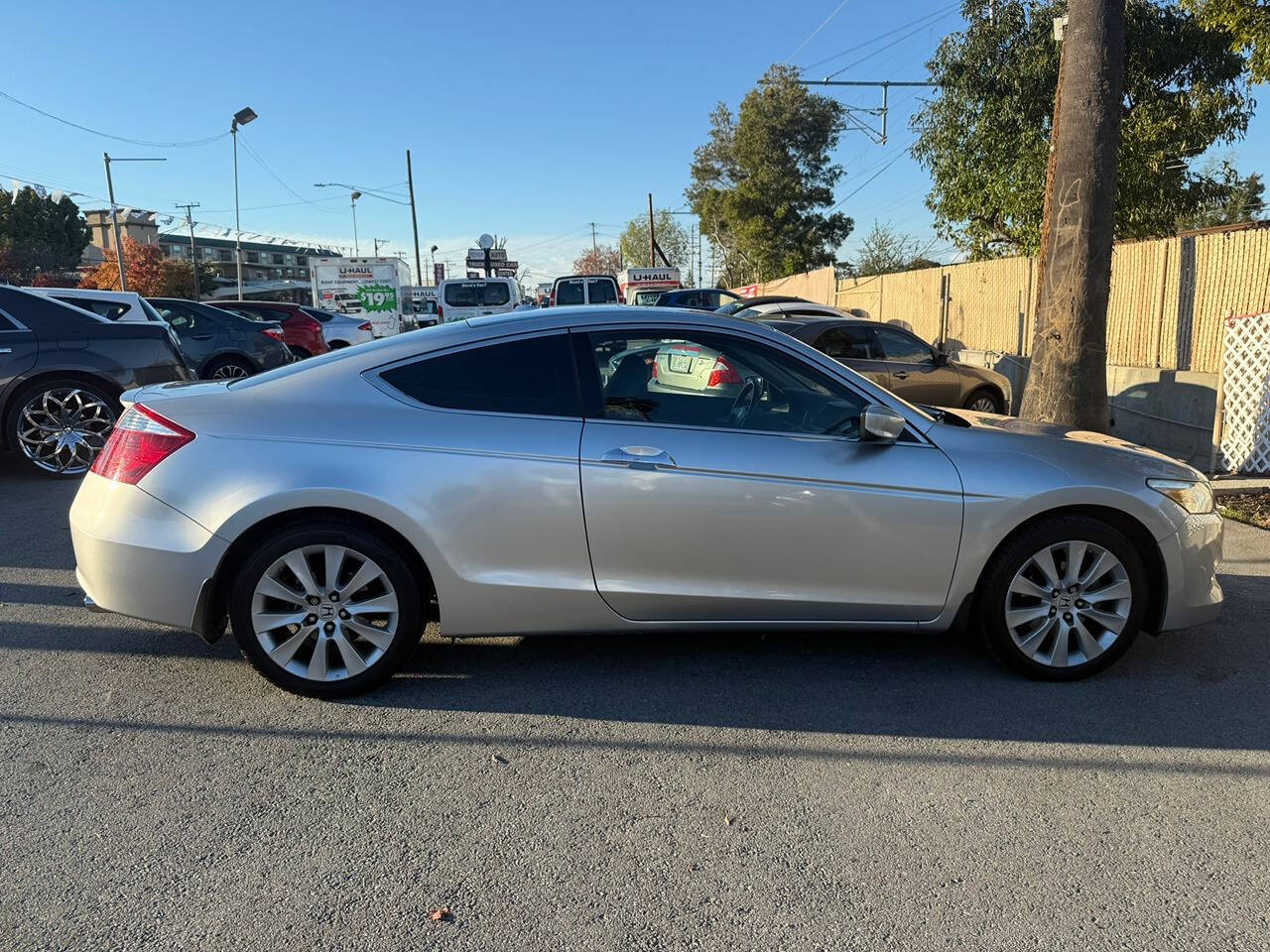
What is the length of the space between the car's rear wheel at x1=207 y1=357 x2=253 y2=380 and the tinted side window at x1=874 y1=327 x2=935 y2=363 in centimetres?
849

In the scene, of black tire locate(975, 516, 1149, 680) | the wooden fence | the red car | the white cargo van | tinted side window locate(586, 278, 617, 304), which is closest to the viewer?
black tire locate(975, 516, 1149, 680)

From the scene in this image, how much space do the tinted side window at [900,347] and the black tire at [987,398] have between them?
0.78m

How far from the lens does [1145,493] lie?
3.84 m

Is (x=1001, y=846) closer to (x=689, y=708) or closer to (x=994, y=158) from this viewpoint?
(x=689, y=708)

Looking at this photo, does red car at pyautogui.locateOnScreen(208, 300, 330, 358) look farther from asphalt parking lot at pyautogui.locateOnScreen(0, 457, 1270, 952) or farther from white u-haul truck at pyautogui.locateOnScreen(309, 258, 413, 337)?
asphalt parking lot at pyautogui.locateOnScreen(0, 457, 1270, 952)

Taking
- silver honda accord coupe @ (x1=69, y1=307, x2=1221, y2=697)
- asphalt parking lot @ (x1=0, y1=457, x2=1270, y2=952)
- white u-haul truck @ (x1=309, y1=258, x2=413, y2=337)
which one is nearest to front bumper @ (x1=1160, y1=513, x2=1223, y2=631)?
silver honda accord coupe @ (x1=69, y1=307, x2=1221, y2=697)

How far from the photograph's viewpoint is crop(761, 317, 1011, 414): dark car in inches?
449

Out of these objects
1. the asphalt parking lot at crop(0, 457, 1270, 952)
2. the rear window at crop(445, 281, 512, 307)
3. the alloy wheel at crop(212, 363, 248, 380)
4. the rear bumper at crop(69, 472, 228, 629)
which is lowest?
the asphalt parking lot at crop(0, 457, 1270, 952)

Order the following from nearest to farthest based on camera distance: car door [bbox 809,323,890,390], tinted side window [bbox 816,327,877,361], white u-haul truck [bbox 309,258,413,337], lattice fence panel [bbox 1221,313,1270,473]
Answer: lattice fence panel [bbox 1221,313,1270,473]
car door [bbox 809,323,890,390]
tinted side window [bbox 816,327,877,361]
white u-haul truck [bbox 309,258,413,337]

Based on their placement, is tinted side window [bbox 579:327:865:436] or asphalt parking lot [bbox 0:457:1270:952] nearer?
asphalt parking lot [bbox 0:457:1270:952]

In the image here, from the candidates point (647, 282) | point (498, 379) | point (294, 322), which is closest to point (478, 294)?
point (294, 322)

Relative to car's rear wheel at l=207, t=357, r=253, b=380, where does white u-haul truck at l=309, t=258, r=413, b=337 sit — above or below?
above

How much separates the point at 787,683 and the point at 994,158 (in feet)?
61.1

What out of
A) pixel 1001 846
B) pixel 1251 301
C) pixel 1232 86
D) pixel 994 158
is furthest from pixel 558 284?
pixel 1001 846
